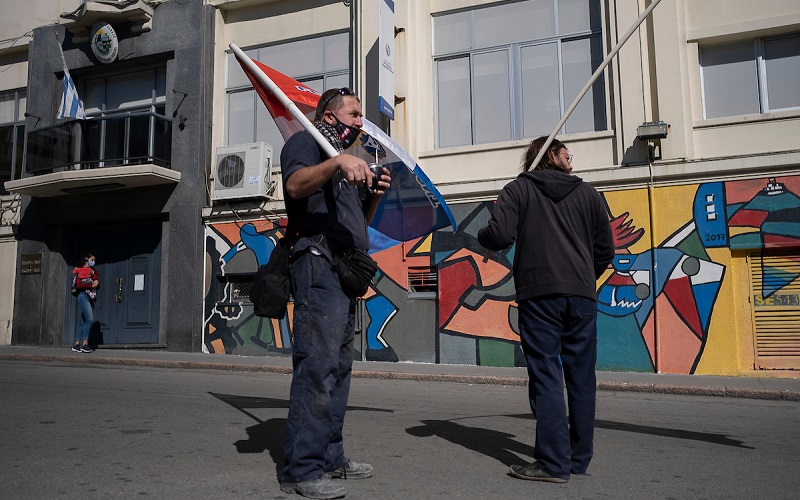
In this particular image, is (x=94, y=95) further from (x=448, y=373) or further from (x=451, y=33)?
(x=448, y=373)

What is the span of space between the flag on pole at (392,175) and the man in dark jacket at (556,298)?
0.63 metres

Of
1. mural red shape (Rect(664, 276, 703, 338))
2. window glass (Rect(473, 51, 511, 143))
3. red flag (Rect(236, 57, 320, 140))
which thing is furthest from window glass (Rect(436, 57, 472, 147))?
red flag (Rect(236, 57, 320, 140))

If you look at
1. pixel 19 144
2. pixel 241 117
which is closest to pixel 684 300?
pixel 241 117

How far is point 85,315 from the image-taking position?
46.0 feet

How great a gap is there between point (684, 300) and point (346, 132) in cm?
927

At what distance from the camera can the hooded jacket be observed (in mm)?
3877

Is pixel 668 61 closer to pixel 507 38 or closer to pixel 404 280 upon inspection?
pixel 507 38

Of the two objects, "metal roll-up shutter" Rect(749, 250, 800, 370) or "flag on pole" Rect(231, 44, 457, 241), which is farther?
"metal roll-up shutter" Rect(749, 250, 800, 370)

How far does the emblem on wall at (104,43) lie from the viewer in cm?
1652

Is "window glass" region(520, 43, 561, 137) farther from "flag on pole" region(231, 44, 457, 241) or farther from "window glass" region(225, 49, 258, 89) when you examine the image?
"flag on pole" region(231, 44, 457, 241)

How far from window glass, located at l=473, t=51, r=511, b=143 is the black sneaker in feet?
34.2

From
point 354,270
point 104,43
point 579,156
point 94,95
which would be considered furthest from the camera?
point 94,95

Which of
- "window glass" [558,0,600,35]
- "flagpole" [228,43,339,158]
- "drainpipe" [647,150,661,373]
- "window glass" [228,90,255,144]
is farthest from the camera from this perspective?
"window glass" [228,90,255,144]

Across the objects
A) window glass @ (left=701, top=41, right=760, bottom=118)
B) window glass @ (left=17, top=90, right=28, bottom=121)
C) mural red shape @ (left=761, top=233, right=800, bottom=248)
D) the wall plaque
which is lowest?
mural red shape @ (left=761, top=233, right=800, bottom=248)
